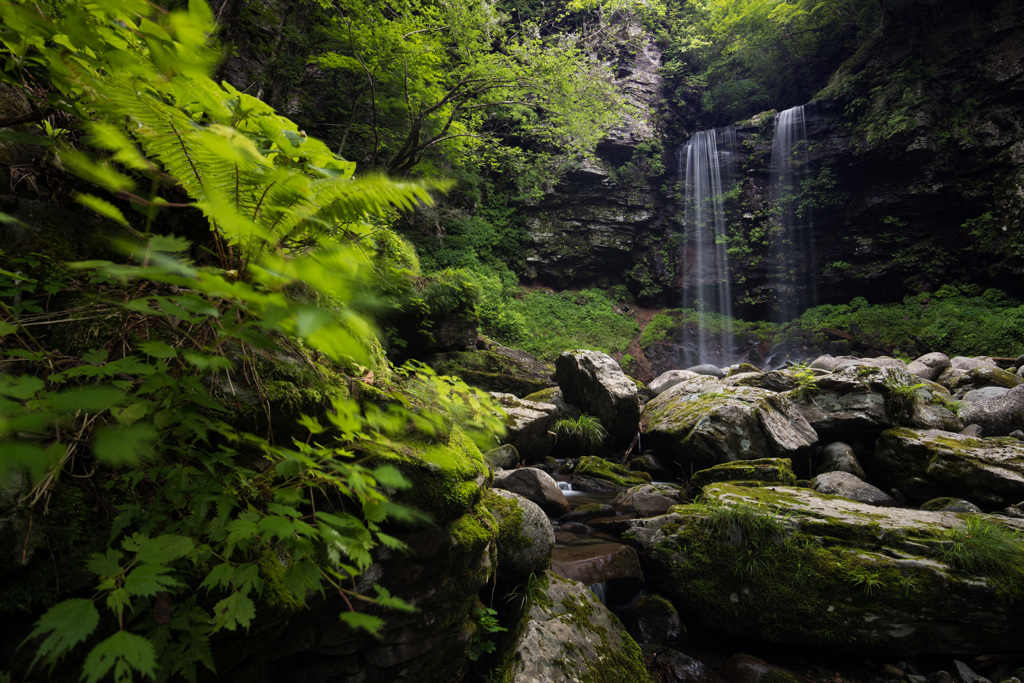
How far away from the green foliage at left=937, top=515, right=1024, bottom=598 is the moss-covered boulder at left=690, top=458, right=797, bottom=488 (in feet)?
5.38

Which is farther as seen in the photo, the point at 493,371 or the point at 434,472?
the point at 493,371

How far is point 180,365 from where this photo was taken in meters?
1.12

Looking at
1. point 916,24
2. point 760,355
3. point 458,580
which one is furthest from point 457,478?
point 916,24

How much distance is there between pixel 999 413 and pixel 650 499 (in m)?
5.82

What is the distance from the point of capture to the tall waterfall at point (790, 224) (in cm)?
1672

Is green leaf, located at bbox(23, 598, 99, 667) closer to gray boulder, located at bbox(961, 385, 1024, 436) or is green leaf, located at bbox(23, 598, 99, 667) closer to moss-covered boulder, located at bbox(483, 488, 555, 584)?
moss-covered boulder, located at bbox(483, 488, 555, 584)

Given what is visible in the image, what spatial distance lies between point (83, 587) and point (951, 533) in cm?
529

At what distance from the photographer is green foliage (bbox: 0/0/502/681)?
2.46ft

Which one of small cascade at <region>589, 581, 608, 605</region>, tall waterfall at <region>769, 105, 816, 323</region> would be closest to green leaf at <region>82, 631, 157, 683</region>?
small cascade at <region>589, 581, 608, 605</region>

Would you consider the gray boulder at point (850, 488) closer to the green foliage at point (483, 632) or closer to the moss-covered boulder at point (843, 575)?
the moss-covered boulder at point (843, 575)

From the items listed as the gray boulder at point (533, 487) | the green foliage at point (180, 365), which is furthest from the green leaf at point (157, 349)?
the gray boulder at point (533, 487)

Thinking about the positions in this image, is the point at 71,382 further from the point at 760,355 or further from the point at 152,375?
A: the point at 760,355

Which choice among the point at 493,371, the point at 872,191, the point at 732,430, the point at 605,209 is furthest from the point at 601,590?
the point at 872,191

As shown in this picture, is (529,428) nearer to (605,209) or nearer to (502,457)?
(502,457)
